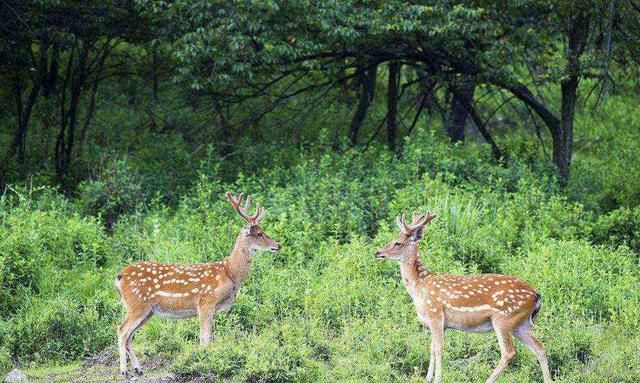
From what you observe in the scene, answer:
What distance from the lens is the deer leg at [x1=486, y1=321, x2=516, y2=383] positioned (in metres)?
8.92

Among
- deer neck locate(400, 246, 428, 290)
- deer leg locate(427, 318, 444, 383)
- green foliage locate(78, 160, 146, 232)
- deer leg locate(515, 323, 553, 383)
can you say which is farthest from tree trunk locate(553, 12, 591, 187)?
deer leg locate(427, 318, 444, 383)

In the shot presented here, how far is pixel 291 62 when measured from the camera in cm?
1595

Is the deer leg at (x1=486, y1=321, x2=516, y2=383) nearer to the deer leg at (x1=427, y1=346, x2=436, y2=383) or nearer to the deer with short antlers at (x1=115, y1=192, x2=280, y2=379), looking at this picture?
the deer leg at (x1=427, y1=346, x2=436, y2=383)

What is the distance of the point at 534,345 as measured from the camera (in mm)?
9203

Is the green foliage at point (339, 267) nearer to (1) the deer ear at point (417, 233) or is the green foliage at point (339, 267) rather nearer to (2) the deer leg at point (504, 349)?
(2) the deer leg at point (504, 349)

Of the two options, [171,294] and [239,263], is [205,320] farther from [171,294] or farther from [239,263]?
[239,263]

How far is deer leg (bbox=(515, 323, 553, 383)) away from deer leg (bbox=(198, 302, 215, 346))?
257 centimetres

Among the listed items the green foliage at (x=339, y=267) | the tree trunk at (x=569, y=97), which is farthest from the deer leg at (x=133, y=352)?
the tree trunk at (x=569, y=97)

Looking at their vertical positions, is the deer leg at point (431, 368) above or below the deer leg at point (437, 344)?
below

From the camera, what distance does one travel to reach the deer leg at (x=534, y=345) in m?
9.10

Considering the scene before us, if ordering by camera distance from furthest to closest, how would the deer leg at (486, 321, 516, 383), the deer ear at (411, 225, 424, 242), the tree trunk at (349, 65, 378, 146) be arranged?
1. the tree trunk at (349, 65, 378, 146)
2. the deer ear at (411, 225, 424, 242)
3. the deer leg at (486, 321, 516, 383)

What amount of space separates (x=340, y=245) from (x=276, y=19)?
3980 mm

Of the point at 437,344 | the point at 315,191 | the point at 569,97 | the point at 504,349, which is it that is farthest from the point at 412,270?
the point at 569,97

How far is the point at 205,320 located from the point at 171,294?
365 mm
